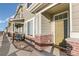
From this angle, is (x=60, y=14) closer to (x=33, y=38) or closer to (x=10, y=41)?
(x=33, y=38)

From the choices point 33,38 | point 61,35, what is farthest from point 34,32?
point 61,35

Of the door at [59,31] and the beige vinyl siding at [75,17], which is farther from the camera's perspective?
the door at [59,31]

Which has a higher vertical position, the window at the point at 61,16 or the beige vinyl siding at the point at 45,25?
the window at the point at 61,16

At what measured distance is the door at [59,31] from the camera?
8805 mm

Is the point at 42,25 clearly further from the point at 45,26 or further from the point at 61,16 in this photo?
the point at 61,16

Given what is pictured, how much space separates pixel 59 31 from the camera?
9195 mm

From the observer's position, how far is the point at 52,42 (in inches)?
376

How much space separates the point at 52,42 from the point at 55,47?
0.45 m

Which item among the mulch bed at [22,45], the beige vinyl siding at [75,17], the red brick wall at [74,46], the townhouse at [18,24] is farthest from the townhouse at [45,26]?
the red brick wall at [74,46]

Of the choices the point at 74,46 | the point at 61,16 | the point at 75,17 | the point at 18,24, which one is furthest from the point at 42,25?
the point at 74,46

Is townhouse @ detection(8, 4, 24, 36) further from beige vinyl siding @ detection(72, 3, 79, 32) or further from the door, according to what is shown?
beige vinyl siding @ detection(72, 3, 79, 32)

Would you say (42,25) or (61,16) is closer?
(61,16)

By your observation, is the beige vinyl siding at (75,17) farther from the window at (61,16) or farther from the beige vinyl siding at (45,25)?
the beige vinyl siding at (45,25)

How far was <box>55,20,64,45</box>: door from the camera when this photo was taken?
28.9 ft
